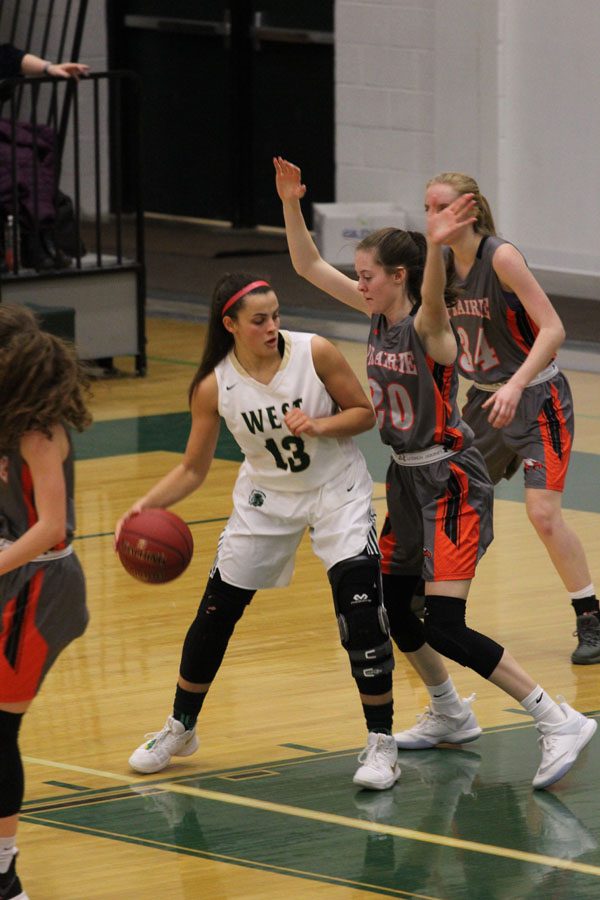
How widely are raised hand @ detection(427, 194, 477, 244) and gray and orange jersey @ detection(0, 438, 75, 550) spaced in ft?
3.51

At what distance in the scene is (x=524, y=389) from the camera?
5688 millimetres

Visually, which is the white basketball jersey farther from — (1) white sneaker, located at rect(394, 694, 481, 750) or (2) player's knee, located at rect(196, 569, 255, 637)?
(1) white sneaker, located at rect(394, 694, 481, 750)

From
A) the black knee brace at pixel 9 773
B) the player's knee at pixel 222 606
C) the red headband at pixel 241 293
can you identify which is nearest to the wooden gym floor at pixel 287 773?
the black knee brace at pixel 9 773

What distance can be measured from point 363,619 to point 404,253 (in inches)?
35.7

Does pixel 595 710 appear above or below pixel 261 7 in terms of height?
below

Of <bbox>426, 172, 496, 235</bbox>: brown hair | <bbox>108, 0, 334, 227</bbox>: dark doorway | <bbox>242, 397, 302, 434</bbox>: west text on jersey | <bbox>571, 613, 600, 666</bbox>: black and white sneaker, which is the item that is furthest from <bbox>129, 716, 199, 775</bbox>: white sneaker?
<bbox>108, 0, 334, 227</bbox>: dark doorway

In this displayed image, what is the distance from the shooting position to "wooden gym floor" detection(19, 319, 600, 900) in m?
4.18

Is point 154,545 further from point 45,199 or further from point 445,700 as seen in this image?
point 45,199

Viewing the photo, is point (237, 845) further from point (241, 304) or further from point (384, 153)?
point (384, 153)

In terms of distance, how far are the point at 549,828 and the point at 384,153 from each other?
10322 mm

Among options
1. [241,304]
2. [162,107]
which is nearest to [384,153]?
[162,107]

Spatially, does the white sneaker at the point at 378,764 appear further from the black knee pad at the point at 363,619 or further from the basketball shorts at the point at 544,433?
the basketball shorts at the point at 544,433

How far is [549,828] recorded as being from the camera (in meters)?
4.41

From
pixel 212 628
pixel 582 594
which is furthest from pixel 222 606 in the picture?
pixel 582 594
